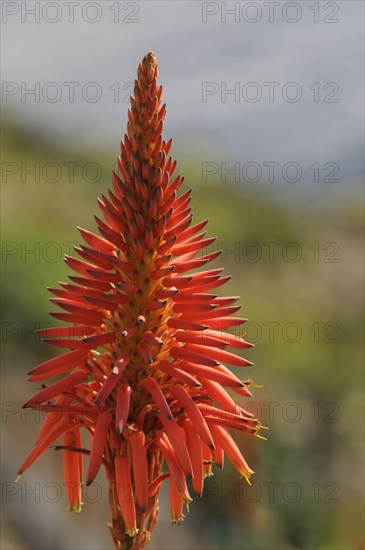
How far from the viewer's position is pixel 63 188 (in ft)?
29.9

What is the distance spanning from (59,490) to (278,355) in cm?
285

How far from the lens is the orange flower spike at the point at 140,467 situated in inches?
62.3

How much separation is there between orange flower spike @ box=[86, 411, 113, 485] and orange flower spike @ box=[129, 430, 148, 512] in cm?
7

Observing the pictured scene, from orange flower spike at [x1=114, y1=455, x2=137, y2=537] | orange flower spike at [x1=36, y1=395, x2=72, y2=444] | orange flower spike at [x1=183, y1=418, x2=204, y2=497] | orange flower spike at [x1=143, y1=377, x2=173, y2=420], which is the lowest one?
orange flower spike at [x1=114, y1=455, x2=137, y2=537]

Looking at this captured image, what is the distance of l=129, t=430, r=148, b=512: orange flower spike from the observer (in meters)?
1.58

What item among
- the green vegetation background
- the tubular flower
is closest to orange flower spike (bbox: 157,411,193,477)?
the tubular flower

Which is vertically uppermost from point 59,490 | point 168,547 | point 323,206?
point 323,206

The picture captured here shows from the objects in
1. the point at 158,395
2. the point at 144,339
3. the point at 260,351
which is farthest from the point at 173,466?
the point at 260,351

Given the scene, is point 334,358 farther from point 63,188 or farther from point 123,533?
point 123,533

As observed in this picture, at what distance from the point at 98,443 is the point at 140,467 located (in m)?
0.11

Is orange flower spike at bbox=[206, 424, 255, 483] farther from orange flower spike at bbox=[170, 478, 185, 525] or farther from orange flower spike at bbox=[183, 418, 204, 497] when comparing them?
orange flower spike at bbox=[170, 478, 185, 525]

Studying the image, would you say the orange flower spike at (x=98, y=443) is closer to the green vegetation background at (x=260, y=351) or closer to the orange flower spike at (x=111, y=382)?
the orange flower spike at (x=111, y=382)

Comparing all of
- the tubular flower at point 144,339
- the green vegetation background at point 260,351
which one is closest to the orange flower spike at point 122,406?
the tubular flower at point 144,339

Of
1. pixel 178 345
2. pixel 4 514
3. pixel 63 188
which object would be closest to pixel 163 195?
pixel 178 345
